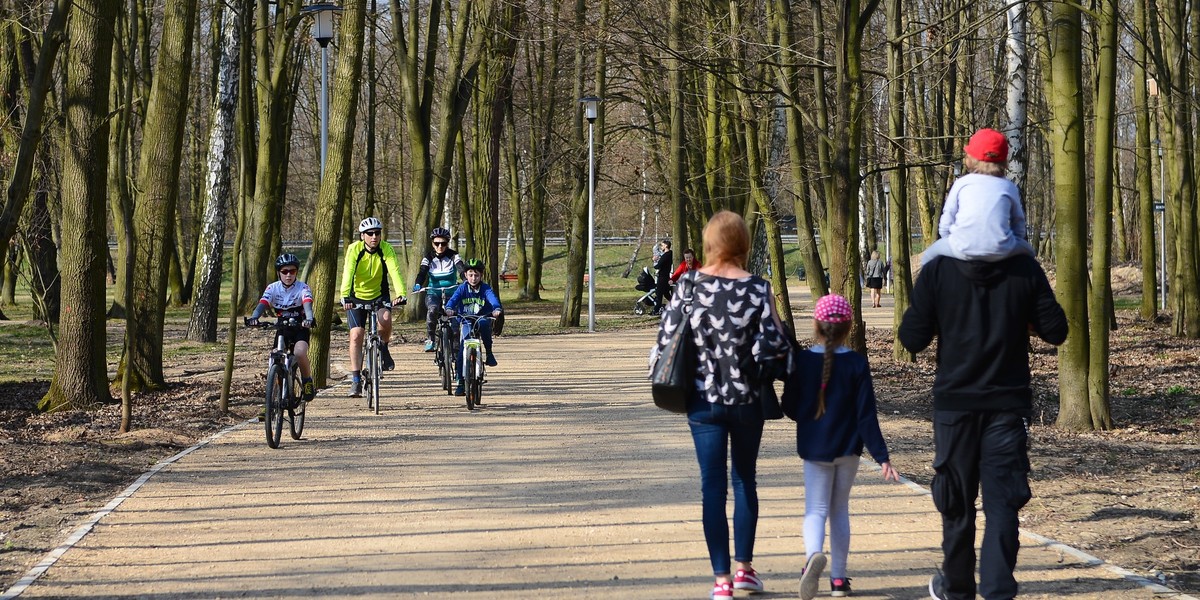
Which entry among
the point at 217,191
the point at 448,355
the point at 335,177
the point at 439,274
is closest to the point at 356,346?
the point at 448,355

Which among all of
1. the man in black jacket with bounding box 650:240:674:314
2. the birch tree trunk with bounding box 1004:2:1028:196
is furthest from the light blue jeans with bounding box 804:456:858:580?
the man in black jacket with bounding box 650:240:674:314

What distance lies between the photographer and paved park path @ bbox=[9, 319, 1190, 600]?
20.7 ft

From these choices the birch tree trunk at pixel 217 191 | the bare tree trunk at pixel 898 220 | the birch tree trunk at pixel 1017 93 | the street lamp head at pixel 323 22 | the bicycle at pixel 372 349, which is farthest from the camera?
the birch tree trunk at pixel 217 191

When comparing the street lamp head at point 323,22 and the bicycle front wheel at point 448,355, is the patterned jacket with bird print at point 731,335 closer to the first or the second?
the bicycle front wheel at point 448,355

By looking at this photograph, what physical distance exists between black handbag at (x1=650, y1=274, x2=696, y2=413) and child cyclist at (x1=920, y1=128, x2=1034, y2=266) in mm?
1030

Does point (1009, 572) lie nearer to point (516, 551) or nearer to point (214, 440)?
point (516, 551)

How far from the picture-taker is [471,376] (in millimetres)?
13711

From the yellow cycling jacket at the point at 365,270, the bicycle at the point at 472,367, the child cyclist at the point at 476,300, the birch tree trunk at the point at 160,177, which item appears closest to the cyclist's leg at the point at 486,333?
the child cyclist at the point at 476,300

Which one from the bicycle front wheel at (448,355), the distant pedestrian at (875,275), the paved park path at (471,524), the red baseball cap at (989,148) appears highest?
the distant pedestrian at (875,275)

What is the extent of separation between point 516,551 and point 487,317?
25.6ft

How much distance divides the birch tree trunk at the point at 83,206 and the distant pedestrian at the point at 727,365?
30.1 feet

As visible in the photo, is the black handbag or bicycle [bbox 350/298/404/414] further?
bicycle [bbox 350/298/404/414]

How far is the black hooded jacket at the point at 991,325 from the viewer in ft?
17.6

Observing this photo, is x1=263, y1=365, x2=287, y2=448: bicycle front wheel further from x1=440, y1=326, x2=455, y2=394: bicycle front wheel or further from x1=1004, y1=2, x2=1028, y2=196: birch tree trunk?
x1=1004, y1=2, x2=1028, y2=196: birch tree trunk
